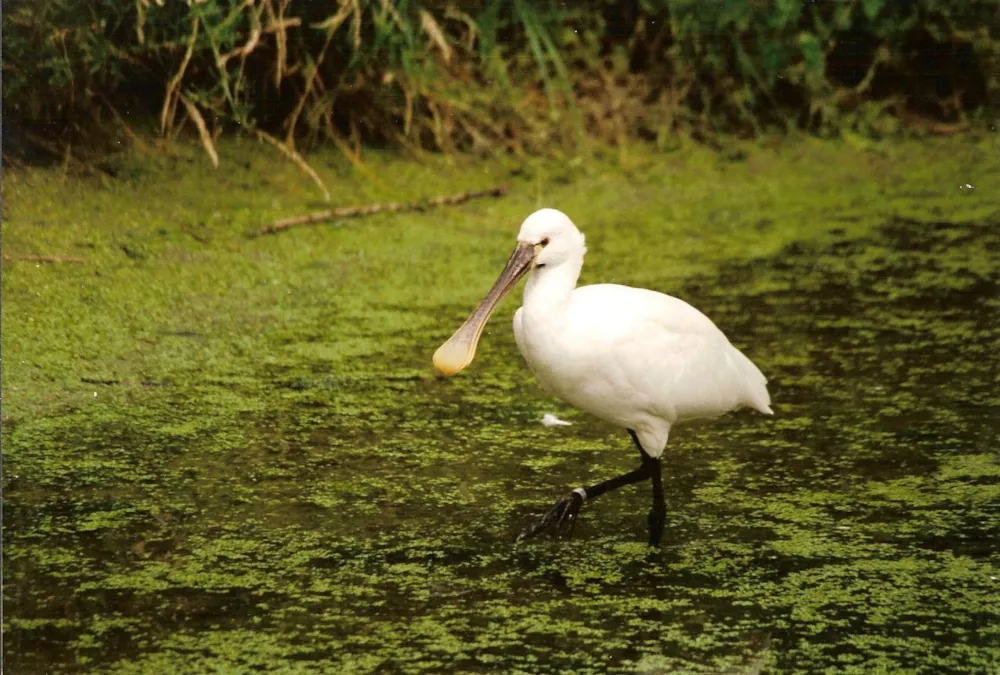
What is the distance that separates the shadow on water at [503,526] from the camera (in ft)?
7.80

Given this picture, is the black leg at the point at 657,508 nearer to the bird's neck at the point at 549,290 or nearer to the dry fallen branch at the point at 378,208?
the bird's neck at the point at 549,290

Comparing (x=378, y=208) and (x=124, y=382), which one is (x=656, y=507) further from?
(x=378, y=208)

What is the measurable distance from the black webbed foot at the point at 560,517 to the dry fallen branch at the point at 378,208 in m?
2.22

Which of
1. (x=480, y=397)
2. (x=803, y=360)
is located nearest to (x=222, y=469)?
(x=480, y=397)

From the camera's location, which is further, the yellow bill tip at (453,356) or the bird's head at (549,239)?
the yellow bill tip at (453,356)

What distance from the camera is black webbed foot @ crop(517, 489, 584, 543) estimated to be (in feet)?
9.09

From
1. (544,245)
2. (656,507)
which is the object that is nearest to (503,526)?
(656,507)

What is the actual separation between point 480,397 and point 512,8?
246 cm

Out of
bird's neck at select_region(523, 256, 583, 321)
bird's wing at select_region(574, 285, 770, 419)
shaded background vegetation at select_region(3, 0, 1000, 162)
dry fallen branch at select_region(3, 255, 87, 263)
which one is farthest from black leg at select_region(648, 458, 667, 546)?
shaded background vegetation at select_region(3, 0, 1000, 162)

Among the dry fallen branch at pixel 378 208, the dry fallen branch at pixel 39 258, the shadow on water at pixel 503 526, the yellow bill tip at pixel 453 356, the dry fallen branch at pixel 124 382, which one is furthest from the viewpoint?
the dry fallen branch at pixel 378 208

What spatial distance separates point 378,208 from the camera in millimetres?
5000

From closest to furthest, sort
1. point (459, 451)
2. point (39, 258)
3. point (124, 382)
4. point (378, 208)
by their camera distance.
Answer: point (459, 451) < point (124, 382) < point (39, 258) < point (378, 208)

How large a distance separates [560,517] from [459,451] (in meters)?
0.49

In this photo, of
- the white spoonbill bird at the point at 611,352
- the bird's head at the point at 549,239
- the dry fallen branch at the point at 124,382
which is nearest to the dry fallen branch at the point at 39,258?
the dry fallen branch at the point at 124,382
